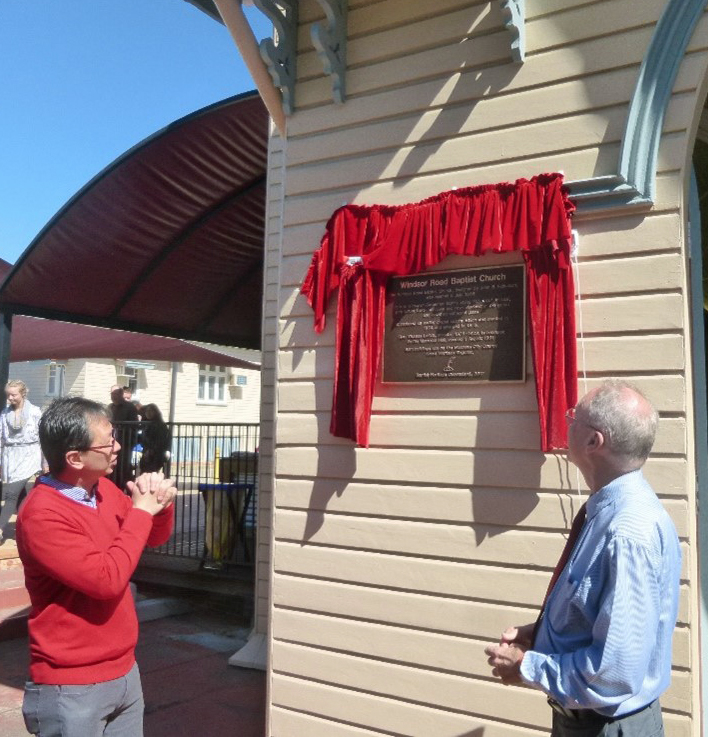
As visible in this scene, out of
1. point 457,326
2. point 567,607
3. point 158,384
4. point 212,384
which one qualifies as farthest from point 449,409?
point 212,384

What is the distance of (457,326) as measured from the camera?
143 inches

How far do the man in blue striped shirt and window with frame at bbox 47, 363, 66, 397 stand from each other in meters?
30.2

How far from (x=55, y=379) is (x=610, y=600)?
31384mm

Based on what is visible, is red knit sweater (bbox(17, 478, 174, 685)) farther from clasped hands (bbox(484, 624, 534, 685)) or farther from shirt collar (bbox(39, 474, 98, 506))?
clasped hands (bbox(484, 624, 534, 685))

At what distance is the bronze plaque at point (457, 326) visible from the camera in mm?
3504

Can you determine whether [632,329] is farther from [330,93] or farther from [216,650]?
[216,650]

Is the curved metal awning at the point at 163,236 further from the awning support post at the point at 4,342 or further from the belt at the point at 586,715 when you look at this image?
the belt at the point at 586,715

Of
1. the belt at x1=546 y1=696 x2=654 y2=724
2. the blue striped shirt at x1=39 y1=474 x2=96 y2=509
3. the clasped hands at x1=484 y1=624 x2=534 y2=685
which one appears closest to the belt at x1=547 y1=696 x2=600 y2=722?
the belt at x1=546 y1=696 x2=654 y2=724

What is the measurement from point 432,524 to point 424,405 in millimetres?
553

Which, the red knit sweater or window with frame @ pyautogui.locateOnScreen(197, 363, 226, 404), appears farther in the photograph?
window with frame @ pyautogui.locateOnScreen(197, 363, 226, 404)

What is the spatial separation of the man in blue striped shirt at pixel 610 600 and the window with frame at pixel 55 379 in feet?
99.0

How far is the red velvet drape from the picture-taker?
3.32 meters

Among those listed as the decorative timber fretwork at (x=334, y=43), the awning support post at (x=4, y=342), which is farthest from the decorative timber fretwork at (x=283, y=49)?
the awning support post at (x=4, y=342)

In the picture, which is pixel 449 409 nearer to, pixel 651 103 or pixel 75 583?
pixel 651 103
